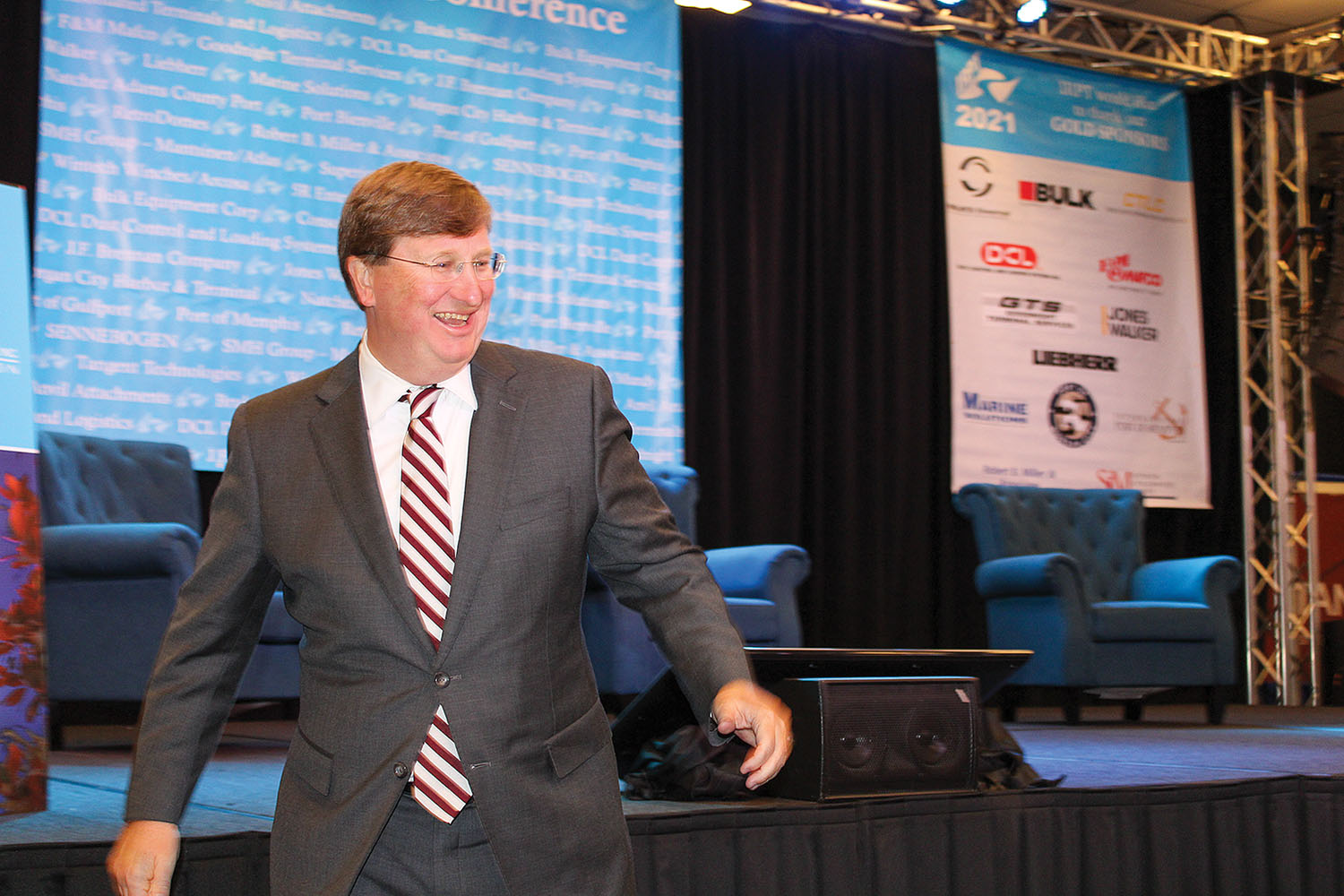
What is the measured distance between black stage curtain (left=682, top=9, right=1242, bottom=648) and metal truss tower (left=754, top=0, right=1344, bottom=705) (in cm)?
77

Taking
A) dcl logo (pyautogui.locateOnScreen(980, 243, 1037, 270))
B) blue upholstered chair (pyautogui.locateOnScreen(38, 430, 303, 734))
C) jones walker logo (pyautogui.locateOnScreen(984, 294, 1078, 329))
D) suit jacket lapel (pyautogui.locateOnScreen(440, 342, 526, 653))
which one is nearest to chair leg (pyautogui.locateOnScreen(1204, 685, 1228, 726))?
jones walker logo (pyautogui.locateOnScreen(984, 294, 1078, 329))

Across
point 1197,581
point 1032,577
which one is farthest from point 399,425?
point 1197,581

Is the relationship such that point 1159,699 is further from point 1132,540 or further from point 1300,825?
point 1300,825

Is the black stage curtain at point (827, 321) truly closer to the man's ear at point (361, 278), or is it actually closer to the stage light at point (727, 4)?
the stage light at point (727, 4)

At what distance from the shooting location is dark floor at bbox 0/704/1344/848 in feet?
8.02

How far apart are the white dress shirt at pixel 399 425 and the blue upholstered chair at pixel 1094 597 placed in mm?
4392

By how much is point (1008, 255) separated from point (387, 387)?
5764mm

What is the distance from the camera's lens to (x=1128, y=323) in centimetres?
713

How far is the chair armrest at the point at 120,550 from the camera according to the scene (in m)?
3.78

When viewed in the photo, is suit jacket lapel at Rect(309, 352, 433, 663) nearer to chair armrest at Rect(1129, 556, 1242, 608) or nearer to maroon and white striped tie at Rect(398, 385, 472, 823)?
maroon and white striped tie at Rect(398, 385, 472, 823)

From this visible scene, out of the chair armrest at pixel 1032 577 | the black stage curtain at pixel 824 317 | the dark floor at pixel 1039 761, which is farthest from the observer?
→ the black stage curtain at pixel 824 317

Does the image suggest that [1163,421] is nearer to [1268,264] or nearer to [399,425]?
[1268,264]

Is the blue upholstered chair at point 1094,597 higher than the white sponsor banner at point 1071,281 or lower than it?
lower

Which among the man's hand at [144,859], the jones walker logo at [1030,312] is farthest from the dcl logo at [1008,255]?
the man's hand at [144,859]
